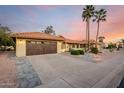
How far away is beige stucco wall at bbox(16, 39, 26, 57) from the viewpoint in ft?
66.5

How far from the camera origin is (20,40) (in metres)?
20.6

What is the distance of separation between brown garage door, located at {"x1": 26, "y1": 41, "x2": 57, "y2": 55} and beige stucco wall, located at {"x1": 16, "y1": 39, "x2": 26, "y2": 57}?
0.52 meters

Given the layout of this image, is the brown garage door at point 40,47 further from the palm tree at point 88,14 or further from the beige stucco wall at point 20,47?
the palm tree at point 88,14

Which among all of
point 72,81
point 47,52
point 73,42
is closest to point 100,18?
point 73,42

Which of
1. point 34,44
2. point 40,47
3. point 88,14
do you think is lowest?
point 40,47

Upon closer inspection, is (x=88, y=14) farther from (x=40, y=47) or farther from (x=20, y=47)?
(x=20, y=47)

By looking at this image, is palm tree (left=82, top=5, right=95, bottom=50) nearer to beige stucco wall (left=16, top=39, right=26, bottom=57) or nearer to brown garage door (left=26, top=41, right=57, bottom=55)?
brown garage door (left=26, top=41, right=57, bottom=55)

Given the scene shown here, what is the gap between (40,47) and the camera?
75.1 ft

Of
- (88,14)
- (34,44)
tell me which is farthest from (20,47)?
(88,14)

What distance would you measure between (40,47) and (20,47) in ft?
11.1

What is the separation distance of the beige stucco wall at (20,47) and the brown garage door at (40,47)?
522 millimetres
